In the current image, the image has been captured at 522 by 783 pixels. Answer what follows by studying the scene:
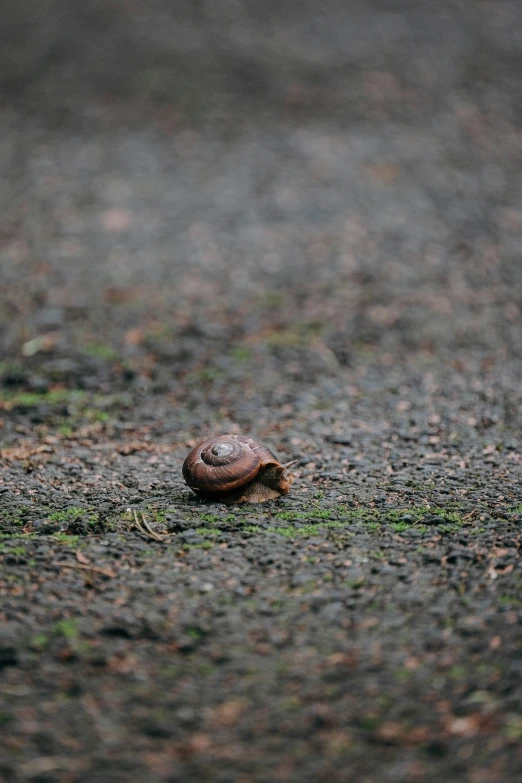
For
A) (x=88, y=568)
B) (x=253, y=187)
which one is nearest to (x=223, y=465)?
(x=88, y=568)

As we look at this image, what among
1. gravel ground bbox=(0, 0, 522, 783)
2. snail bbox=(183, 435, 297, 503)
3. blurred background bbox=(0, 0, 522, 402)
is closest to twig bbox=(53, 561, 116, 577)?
gravel ground bbox=(0, 0, 522, 783)

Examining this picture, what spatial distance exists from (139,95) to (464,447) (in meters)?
5.52

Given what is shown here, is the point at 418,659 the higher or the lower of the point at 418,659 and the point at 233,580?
the lower


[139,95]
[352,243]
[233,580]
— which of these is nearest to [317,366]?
[352,243]

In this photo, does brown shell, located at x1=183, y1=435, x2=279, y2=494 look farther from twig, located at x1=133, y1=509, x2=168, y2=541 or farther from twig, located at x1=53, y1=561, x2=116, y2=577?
twig, located at x1=53, y1=561, x2=116, y2=577

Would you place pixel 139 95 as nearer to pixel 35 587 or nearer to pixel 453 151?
pixel 453 151

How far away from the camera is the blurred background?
4.89 m

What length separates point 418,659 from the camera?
2.16m

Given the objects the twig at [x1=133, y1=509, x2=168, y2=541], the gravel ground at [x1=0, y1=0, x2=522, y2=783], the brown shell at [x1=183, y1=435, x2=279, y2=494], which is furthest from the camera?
the brown shell at [x1=183, y1=435, x2=279, y2=494]

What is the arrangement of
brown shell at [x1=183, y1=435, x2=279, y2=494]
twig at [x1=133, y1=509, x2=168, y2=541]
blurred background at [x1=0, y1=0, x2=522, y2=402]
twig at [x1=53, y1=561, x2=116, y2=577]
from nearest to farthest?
twig at [x1=53, y1=561, x2=116, y2=577] → twig at [x1=133, y1=509, x2=168, y2=541] → brown shell at [x1=183, y1=435, x2=279, y2=494] → blurred background at [x1=0, y1=0, x2=522, y2=402]

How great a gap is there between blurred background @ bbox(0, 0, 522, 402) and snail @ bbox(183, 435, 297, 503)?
4.51 feet

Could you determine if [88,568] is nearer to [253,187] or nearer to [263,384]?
[263,384]

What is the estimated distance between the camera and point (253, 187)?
642 centimetres

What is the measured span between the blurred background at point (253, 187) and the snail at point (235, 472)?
1374 millimetres
